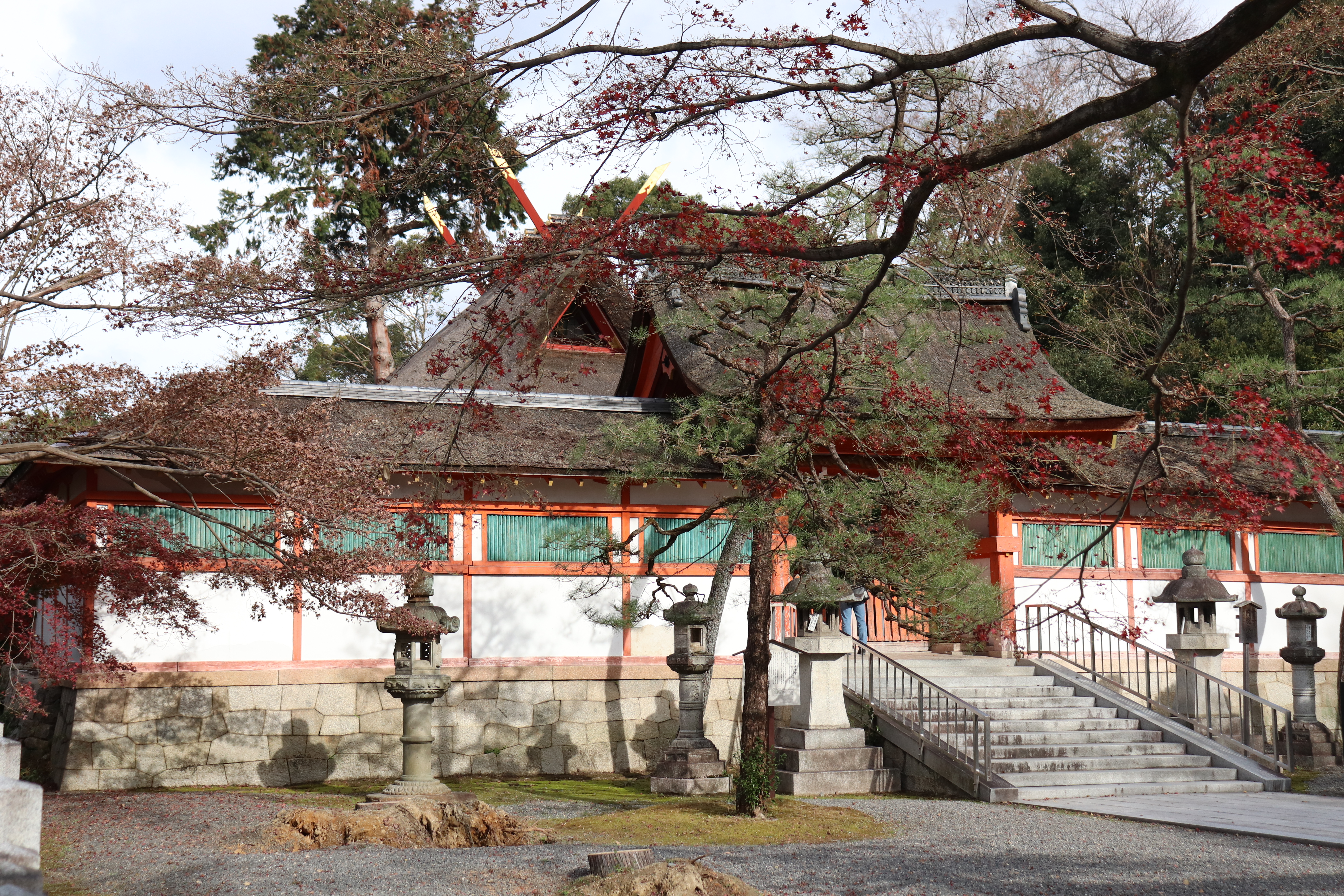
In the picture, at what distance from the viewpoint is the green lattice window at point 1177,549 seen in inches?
602

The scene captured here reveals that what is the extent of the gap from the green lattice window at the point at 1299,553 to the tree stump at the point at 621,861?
41.2 feet

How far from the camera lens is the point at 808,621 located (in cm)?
1188

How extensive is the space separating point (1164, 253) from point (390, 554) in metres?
16.3

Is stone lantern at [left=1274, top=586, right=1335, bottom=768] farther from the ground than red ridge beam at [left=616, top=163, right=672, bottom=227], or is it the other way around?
red ridge beam at [left=616, top=163, right=672, bottom=227]

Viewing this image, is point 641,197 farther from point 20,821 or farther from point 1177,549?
point 20,821

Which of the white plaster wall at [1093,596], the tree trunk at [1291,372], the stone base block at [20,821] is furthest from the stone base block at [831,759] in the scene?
the stone base block at [20,821]

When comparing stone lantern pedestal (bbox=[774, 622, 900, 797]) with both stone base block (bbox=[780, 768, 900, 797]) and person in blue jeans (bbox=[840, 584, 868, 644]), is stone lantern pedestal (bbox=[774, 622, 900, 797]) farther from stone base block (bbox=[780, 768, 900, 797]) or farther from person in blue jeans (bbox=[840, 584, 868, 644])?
person in blue jeans (bbox=[840, 584, 868, 644])

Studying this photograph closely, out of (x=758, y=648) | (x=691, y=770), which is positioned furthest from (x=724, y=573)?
(x=758, y=648)

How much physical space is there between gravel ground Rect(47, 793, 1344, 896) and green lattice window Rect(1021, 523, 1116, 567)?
19.2 feet

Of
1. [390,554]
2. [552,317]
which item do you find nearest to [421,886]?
[390,554]

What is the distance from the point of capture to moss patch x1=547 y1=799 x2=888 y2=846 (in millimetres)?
8227

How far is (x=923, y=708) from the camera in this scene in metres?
12.4

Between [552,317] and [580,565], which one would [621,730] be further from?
[552,317]

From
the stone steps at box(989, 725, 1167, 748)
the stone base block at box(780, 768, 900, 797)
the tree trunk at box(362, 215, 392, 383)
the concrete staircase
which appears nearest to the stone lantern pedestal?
the stone base block at box(780, 768, 900, 797)
